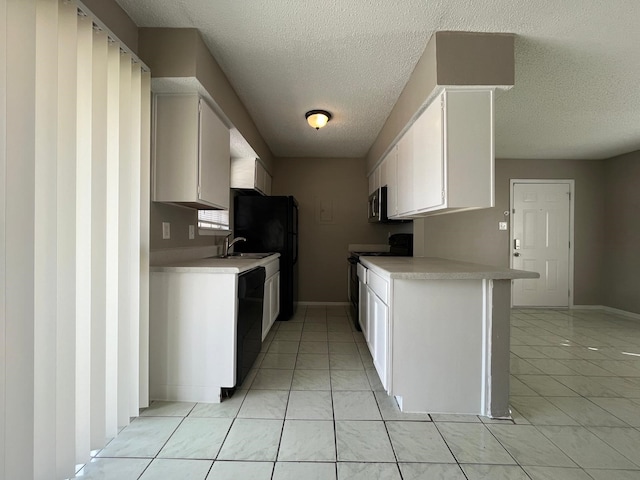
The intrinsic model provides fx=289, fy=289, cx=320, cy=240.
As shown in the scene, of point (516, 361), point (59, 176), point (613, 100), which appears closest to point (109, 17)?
point (59, 176)

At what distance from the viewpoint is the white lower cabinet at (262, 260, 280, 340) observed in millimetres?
2889

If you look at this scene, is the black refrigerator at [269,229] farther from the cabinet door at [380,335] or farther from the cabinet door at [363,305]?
the cabinet door at [380,335]

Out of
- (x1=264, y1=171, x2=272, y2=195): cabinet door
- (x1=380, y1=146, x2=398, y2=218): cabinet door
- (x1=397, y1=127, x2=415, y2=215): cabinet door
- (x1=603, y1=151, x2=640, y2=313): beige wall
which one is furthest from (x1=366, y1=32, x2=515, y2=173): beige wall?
(x1=603, y1=151, x2=640, y2=313): beige wall

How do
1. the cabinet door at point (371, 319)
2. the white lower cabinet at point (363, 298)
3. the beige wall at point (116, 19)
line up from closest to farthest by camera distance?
the beige wall at point (116, 19)
the cabinet door at point (371, 319)
the white lower cabinet at point (363, 298)

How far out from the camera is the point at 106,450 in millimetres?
1487

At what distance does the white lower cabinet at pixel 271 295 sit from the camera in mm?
2889

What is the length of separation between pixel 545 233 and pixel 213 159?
4998 millimetres

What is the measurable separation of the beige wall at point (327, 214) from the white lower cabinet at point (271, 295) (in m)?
1.16

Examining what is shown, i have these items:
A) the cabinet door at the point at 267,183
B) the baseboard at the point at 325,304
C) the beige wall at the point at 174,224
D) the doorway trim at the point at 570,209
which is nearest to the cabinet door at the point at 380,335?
the beige wall at the point at 174,224

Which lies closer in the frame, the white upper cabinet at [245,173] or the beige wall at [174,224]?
the beige wall at [174,224]

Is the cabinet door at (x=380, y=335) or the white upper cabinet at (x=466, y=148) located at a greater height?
the white upper cabinet at (x=466, y=148)

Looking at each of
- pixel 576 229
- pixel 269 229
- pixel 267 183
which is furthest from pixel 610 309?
pixel 267 183

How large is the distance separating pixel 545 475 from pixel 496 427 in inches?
14.0

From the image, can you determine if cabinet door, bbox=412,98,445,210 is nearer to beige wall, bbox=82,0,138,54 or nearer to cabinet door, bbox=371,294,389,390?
cabinet door, bbox=371,294,389,390
